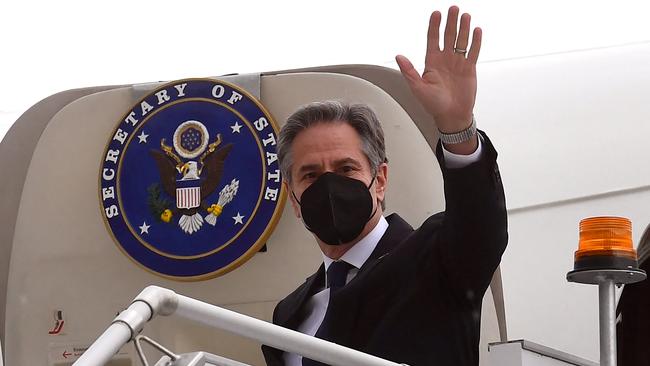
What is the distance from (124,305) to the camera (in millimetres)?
3279

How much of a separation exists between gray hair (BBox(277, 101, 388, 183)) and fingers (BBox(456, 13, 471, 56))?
1.70ft

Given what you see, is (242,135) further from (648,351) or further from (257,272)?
(648,351)

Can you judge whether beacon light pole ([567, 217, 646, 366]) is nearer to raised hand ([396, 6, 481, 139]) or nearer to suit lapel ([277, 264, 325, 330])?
raised hand ([396, 6, 481, 139])

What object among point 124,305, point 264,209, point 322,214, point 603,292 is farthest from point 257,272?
point 603,292

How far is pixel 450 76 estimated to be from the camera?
2104mm

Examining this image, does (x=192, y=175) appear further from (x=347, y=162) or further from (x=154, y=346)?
(x=154, y=346)

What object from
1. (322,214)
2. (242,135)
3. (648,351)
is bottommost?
(648,351)

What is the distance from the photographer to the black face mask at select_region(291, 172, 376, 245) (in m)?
2.40

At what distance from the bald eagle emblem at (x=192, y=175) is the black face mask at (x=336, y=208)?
895mm

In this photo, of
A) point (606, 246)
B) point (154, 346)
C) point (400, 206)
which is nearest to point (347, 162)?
point (400, 206)

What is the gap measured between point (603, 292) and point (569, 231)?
6.52 feet

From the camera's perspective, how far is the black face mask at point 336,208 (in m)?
2.40

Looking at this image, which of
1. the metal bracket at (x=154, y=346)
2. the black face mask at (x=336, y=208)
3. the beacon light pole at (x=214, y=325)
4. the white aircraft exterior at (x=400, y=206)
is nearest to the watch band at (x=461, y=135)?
the black face mask at (x=336, y=208)

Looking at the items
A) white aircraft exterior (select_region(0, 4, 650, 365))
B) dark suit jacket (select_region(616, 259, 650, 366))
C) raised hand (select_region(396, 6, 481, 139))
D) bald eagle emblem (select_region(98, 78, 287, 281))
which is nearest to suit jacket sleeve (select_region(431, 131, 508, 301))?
raised hand (select_region(396, 6, 481, 139))
